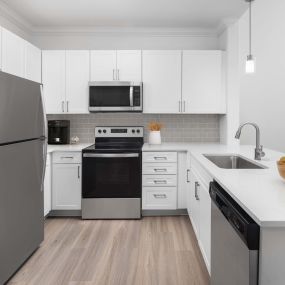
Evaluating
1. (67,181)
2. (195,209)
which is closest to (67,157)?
(67,181)

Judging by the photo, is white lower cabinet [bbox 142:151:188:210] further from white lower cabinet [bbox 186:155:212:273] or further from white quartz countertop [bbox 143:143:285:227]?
white quartz countertop [bbox 143:143:285:227]

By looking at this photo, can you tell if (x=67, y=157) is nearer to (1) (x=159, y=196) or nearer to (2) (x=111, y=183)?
(2) (x=111, y=183)

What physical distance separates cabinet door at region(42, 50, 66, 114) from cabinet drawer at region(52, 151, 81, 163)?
63 centimetres

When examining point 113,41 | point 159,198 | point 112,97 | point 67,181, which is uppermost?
point 113,41

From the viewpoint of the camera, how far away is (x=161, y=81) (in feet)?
13.7

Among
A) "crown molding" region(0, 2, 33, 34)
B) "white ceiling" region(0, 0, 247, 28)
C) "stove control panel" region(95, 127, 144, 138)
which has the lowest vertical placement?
"stove control panel" region(95, 127, 144, 138)

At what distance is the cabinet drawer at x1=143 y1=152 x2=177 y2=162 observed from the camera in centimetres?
391

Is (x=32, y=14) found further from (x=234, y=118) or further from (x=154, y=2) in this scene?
(x=234, y=118)

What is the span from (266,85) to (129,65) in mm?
2084

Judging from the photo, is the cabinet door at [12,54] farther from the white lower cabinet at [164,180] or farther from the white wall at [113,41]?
the white lower cabinet at [164,180]

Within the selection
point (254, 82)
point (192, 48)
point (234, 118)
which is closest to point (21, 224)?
point (234, 118)

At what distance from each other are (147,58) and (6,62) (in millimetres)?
1738

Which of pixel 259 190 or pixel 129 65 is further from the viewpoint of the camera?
pixel 129 65

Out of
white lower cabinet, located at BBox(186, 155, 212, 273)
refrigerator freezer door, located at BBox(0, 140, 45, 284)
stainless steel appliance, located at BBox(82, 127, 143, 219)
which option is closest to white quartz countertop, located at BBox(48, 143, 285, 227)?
white lower cabinet, located at BBox(186, 155, 212, 273)
